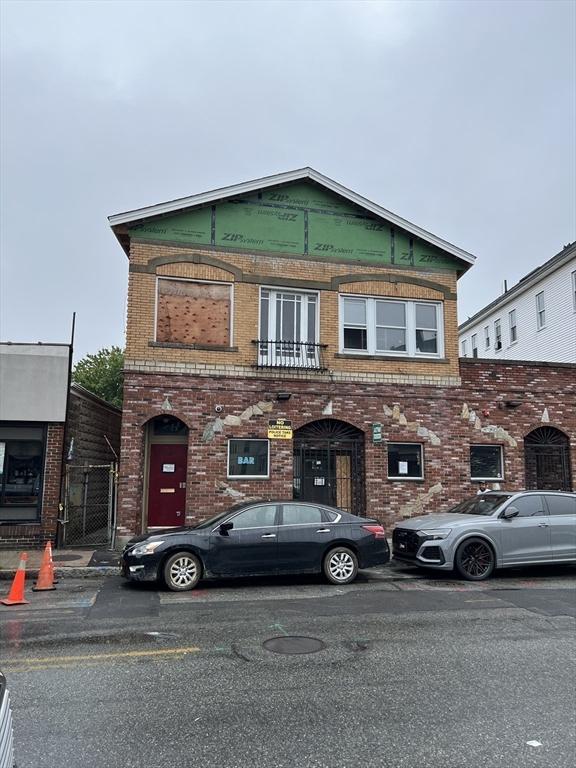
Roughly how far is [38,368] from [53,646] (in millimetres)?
8656

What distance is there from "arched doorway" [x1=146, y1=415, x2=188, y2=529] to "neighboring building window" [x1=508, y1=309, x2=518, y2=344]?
18.1 metres

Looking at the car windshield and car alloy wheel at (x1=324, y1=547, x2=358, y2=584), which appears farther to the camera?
the car windshield

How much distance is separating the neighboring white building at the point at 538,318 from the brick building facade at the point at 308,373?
285 inches

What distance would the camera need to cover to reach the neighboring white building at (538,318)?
22.7 meters

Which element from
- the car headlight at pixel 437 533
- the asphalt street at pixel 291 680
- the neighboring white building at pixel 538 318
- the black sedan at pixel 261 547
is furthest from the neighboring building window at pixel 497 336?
the asphalt street at pixel 291 680

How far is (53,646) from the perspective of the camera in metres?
6.38

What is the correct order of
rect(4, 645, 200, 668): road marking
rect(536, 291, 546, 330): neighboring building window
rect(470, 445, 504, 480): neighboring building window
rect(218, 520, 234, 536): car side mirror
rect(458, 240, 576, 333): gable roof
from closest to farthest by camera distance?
1. rect(4, 645, 200, 668): road marking
2. rect(218, 520, 234, 536): car side mirror
3. rect(470, 445, 504, 480): neighboring building window
4. rect(458, 240, 576, 333): gable roof
5. rect(536, 291, 546, 330): neighboring building window

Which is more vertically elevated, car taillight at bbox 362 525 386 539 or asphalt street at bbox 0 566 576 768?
car taillight at bbox 362 525 386 539

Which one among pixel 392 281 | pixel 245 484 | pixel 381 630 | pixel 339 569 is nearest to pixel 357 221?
pixel 392 281

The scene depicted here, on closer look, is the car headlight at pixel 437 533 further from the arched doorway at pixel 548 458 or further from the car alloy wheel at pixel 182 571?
the arched doorway at pixel 548 458

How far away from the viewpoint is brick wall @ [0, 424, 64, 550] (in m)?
13.2

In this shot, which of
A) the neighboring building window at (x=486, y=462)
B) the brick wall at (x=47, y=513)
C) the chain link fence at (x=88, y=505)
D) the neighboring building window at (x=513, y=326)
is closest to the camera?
the brick wall at (x=47, y=513)

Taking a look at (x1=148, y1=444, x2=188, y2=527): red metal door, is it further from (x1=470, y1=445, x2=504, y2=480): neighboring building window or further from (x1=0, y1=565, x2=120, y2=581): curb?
(x1=470, y1=445, x2=504, y2=480): neighboring building window

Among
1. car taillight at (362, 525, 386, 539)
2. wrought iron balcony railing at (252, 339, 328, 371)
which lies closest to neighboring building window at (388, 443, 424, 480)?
wrought iron balcony railing at (252, 339, 328, 371)
